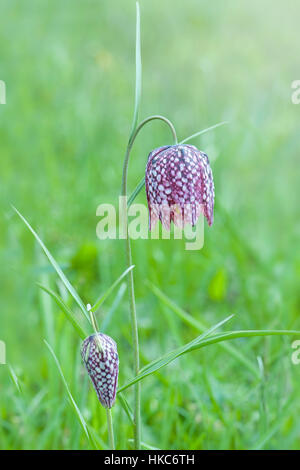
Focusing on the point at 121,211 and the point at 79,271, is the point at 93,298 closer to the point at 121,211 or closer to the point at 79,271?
the point at 79,271

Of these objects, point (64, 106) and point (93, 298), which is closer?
point (93, 298)

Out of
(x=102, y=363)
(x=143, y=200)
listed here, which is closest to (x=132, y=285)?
(x=102, y=363)

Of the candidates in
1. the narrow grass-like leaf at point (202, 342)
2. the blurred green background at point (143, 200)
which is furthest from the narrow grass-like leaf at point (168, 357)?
the blurred green background at point (143, 200)

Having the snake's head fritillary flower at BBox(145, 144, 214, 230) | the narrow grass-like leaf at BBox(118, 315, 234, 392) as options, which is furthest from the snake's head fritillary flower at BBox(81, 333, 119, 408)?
the snake's head fritillary flower at BBox(145, 144, 214, 230)

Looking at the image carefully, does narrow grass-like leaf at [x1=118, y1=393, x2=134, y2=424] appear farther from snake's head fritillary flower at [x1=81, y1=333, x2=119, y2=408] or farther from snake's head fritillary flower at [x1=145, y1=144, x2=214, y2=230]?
snake's head fritillary flower at [x1=145, y1=144, x2=214, y2=230]

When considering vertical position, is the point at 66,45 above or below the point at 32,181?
above

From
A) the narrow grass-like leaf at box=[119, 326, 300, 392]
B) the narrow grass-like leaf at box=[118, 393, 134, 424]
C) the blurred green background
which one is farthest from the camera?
the blurred green background

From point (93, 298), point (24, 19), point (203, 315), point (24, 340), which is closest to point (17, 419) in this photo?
point (24, 340)
